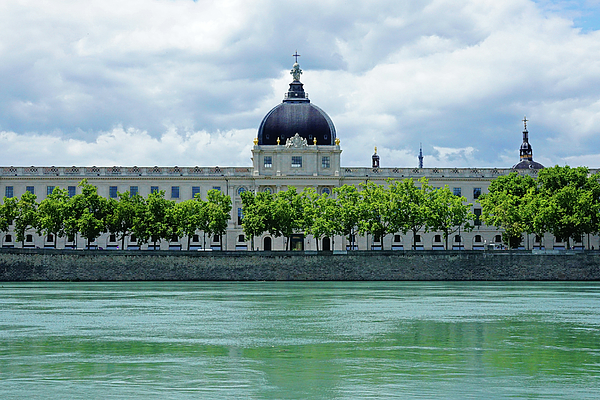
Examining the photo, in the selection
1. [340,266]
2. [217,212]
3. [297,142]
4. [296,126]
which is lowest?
[340,266]

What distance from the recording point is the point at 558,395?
2041cm

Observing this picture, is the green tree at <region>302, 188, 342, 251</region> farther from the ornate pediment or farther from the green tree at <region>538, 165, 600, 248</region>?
the green tree at <region>538, 165, 600, 248</region>

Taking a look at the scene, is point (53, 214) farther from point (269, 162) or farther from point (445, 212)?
point (445, 212)

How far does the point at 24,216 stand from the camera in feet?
330

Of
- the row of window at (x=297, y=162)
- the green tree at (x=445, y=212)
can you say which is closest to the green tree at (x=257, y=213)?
the row of window at (x=297, y=162)

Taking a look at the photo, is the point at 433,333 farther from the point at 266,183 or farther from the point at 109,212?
the point at 266,183

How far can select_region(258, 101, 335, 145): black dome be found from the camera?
120 m

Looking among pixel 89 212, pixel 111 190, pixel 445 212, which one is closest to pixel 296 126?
pixel 111 190

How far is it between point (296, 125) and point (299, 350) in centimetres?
9320

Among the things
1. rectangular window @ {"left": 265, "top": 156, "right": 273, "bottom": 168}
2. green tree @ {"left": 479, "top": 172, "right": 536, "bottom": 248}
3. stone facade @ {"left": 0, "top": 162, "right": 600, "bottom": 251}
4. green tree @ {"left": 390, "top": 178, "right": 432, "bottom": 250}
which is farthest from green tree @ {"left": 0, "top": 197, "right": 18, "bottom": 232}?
green tree @ {"left": 479, "top": 172, "right": 536, "bottom": 248}

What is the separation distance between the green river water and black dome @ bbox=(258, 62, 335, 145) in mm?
71430

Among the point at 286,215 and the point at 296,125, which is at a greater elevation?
the point at 296,125

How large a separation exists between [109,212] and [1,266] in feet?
62.1

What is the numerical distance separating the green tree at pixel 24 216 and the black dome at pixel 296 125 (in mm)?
32438
